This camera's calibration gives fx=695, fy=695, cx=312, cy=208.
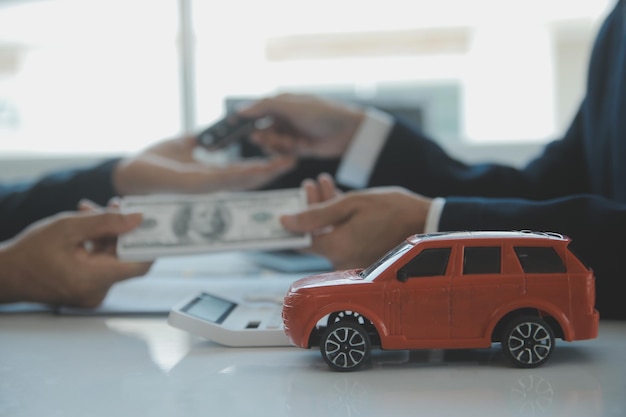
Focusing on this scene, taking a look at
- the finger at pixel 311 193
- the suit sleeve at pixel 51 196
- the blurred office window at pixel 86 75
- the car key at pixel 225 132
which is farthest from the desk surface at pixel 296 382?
the blurred office window at pixel 86 75

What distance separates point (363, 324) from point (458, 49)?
2.17m

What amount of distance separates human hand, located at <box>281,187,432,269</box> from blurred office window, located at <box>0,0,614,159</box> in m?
1.58

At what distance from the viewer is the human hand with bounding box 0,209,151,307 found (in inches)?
34.6

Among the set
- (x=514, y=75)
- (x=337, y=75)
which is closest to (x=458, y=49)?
(x=514, y=75)

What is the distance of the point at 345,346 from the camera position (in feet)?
1.86

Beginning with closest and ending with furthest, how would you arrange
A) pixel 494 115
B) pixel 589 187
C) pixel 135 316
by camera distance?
pixel 135 316, pixel 589 187, pixel 494 115

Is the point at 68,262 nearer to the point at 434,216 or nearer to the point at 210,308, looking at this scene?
the point at 210,308

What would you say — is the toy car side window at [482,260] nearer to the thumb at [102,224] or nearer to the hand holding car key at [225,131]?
the thumb at [102,224]

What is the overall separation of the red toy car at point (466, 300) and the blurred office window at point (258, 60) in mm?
1826

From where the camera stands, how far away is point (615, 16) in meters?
1.11

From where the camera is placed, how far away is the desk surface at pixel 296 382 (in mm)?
503

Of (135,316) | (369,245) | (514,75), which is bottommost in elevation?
(135,316)

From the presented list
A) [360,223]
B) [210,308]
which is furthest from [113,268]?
[360,223]

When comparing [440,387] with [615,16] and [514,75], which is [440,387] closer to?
[615,16]
